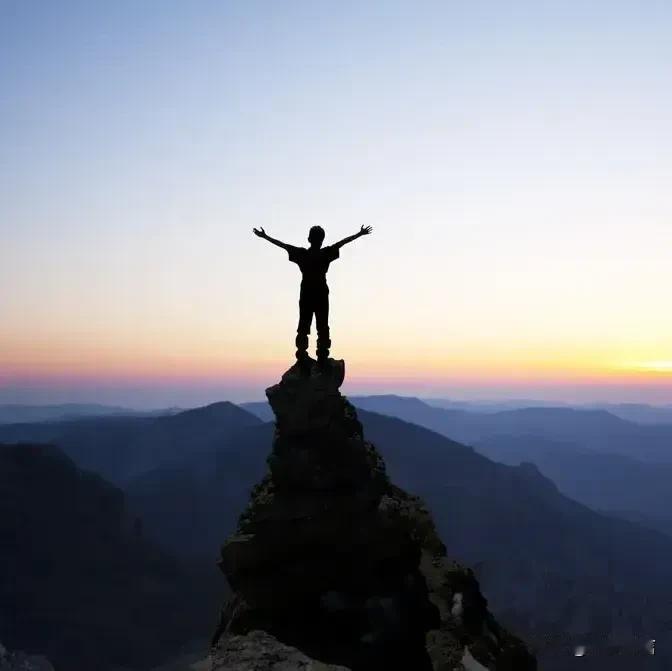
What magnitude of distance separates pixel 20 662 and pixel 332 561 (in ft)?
208

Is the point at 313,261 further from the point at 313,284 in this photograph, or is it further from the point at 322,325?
the point at 322,325

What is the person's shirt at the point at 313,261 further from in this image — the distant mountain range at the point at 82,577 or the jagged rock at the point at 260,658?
the distant mountain range at the point at 82,577

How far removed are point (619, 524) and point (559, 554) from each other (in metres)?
43.7

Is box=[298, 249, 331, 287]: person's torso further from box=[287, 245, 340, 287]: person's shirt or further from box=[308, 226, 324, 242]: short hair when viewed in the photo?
box=[308, 226, 324, 242]: short hair

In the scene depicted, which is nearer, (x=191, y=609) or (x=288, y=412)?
(x=288, y=412)

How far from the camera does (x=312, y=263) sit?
1483 centimetres

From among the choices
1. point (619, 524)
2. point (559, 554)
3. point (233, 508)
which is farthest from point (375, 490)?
point (619, 524)

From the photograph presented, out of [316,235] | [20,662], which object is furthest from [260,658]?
[20,662]

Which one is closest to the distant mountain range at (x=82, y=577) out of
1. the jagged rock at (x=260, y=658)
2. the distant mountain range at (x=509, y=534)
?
the distant mountain range at (x=509, y=534)

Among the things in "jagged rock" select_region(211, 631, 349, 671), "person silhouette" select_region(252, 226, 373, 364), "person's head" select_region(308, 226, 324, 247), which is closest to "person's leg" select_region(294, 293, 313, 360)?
"person silhouette" select_region(252, 226, 373, 364)

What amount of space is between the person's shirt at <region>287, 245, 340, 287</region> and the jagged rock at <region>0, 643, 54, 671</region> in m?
58.1

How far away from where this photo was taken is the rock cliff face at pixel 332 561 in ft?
45.4

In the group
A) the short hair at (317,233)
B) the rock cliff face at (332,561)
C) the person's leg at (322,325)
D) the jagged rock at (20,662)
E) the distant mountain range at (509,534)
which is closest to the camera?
the rock cliff face at (332,561)

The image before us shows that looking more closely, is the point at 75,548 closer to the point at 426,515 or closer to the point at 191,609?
the point at 191,609
